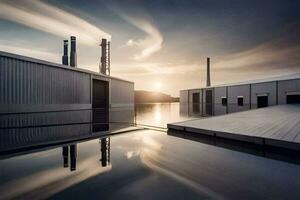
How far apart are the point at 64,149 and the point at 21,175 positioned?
2481 millimetres

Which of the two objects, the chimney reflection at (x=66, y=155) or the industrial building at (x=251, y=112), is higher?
the industrial building at (x=251, y=112)

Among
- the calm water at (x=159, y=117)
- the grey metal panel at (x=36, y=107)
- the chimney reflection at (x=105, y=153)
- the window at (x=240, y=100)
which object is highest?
the window at (x=240, y=100)

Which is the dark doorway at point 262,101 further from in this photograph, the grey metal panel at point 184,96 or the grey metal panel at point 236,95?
the grey metal panel at point 184,96

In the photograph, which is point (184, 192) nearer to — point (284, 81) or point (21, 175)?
point (21, 175)

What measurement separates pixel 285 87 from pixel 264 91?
9.07ft

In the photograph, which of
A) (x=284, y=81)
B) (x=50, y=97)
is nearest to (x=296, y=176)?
(x=50, y=97)

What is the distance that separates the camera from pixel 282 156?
5.89 meters

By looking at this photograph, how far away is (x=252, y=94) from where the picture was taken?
2725cm

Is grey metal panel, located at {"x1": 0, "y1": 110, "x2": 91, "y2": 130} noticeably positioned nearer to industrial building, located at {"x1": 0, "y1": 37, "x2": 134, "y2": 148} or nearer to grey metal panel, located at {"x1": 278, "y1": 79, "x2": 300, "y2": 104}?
industrial building, located at {"x1": 0, "y1": 37, "x2": 134, "y2": 148}

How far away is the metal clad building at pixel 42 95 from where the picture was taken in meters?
11.9

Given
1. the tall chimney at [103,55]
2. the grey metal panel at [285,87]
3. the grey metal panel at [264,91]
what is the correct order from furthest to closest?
the tall chimney at [103,55] < the grey metal panel at [264,91] < the grey metal panel at [285,87]

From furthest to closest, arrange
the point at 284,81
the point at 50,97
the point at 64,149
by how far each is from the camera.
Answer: the point at 284,81
the point at 50,97
the point at 64,149

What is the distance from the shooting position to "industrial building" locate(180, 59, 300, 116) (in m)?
22.7

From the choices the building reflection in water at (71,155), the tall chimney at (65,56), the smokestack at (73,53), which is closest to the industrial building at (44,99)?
the building reflection in water at (71,155)
